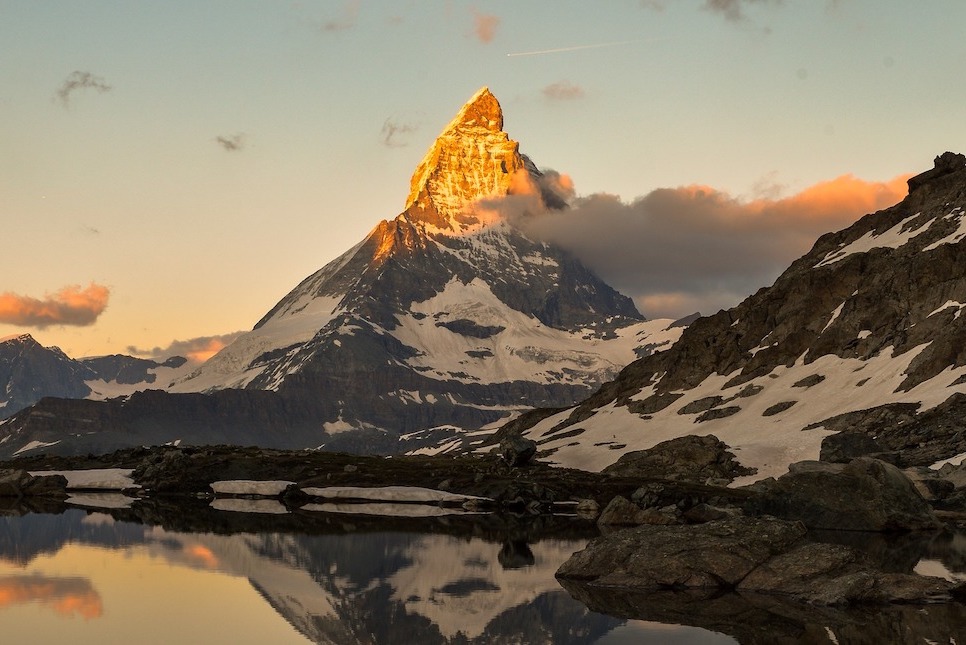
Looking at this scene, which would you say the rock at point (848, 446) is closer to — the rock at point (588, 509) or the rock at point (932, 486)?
the rock at point (932, 486)

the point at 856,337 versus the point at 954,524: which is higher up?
the point at 856,337

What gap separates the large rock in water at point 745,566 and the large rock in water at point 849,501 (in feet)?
78.2

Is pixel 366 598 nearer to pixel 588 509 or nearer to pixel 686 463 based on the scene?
pixel 588 509

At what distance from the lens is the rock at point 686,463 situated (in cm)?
13412

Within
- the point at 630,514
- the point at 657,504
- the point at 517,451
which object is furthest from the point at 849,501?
the point at 517,451

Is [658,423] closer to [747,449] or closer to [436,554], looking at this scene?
[747,449]

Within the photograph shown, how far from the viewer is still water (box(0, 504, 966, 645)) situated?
38156 millimetres

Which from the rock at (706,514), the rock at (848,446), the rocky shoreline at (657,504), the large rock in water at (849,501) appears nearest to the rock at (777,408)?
the rocky shoreline at (657,504)

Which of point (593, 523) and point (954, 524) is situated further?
point (593, 523)

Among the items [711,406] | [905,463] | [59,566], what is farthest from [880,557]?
[711,406]

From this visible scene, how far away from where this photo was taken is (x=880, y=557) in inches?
2306

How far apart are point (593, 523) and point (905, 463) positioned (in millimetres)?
43703

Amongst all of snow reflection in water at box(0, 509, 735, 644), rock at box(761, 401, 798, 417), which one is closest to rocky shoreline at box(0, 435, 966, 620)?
snow reflection in water at box(0, 509, 735, 644)

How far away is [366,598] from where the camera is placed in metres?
46.3
